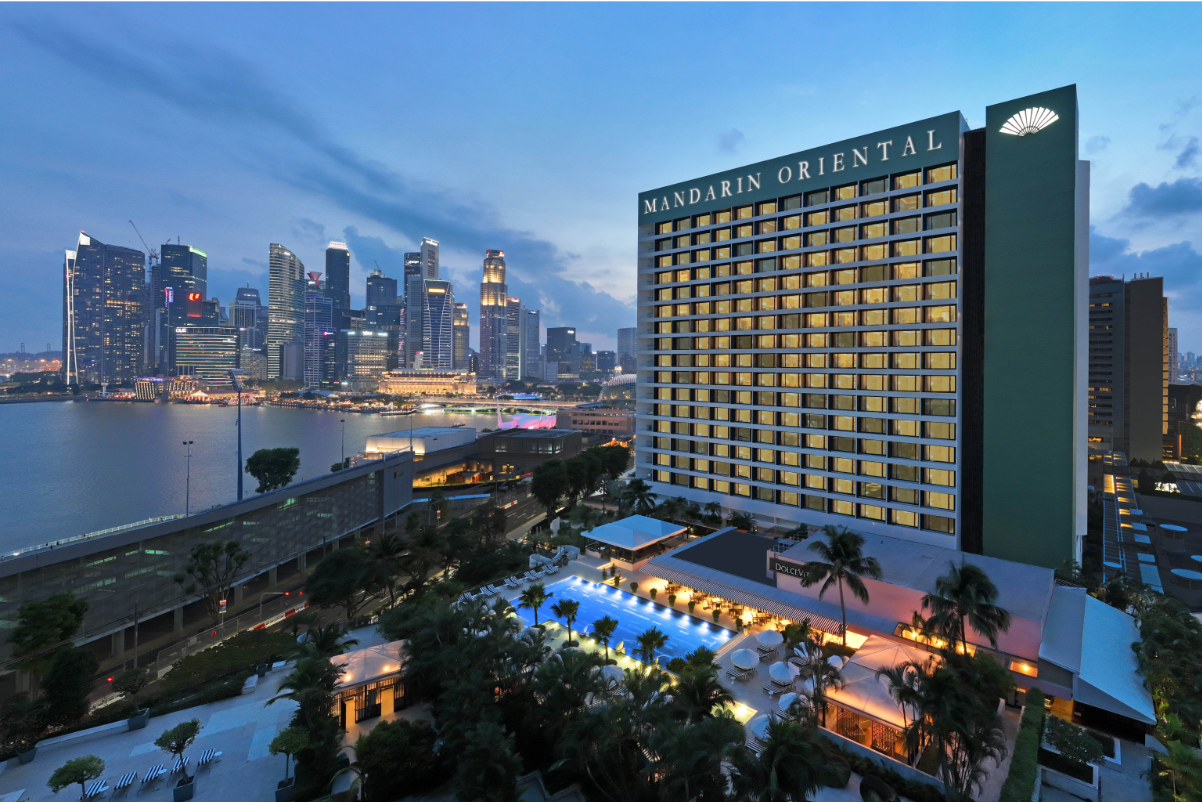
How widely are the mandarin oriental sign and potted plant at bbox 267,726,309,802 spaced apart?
62946 mm

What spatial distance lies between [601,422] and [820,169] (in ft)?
381

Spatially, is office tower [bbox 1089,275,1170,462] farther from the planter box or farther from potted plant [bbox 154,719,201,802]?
potted plant [bbox 154,719,201,802]

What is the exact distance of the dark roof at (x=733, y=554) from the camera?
37.5 m

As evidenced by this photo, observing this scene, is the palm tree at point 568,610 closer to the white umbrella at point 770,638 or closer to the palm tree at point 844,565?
the white umbrella at point 770,638

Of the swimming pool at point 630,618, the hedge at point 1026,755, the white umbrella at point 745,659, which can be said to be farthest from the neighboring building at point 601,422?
the hedge at point 1026,755

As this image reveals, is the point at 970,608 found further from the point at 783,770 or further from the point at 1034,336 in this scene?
the point at 1034,336

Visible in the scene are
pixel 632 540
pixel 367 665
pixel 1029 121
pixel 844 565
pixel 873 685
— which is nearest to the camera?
pixel 873 685

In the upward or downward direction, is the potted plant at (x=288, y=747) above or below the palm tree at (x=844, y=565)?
below

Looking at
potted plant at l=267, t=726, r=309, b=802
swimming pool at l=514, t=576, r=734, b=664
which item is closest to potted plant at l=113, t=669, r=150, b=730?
potted plant at l=267, t=726, r=309, b=802

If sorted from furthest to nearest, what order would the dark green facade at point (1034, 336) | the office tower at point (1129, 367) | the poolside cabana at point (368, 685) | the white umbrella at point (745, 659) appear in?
the office tower at point (1129, 367), the dark green facade at point (1034, 336), the white umbrella at point (745, 659), the poolside cabana at point (368, 685)

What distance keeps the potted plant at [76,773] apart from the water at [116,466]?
71502 mm

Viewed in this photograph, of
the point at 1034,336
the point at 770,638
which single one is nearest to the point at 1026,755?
the point at 770,638

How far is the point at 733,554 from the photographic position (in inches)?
1624

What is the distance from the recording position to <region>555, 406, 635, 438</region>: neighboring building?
160125mm
